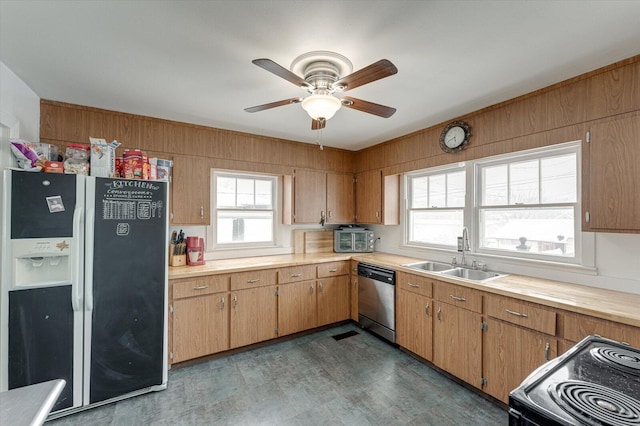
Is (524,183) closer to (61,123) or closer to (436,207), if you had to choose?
(436,207)

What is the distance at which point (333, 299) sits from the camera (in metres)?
3.56

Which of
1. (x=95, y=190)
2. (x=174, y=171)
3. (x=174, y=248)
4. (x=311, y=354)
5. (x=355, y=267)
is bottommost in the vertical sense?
(x=311, y=354)

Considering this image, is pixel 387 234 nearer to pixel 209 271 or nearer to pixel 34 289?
pixel 209 271

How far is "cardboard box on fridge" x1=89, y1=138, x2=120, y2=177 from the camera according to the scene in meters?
2.16

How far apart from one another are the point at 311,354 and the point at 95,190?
245 cm

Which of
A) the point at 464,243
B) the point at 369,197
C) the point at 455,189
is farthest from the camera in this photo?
the point at 369,197

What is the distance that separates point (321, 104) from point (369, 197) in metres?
2.43

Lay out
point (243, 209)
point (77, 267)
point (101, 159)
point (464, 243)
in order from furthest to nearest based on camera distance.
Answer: point (243, 209)
point (464, 243)
point (101, 159)
point (77, 267)

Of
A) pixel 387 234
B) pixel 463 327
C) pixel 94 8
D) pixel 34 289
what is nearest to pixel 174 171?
pixel 34 289

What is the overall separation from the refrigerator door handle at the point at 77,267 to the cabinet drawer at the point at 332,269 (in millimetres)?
2256

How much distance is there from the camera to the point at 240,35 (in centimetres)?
161

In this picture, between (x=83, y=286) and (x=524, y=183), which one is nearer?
(x=83, y=286)

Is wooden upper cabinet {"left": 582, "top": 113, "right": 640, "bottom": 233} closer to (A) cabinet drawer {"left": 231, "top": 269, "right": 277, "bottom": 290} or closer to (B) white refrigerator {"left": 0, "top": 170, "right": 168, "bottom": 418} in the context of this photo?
(A) cabinet drawer {"left": 231, "top": 269, "right": 277, "bottom": 290}

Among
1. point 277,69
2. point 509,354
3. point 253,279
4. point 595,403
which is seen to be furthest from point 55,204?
point 509,354
